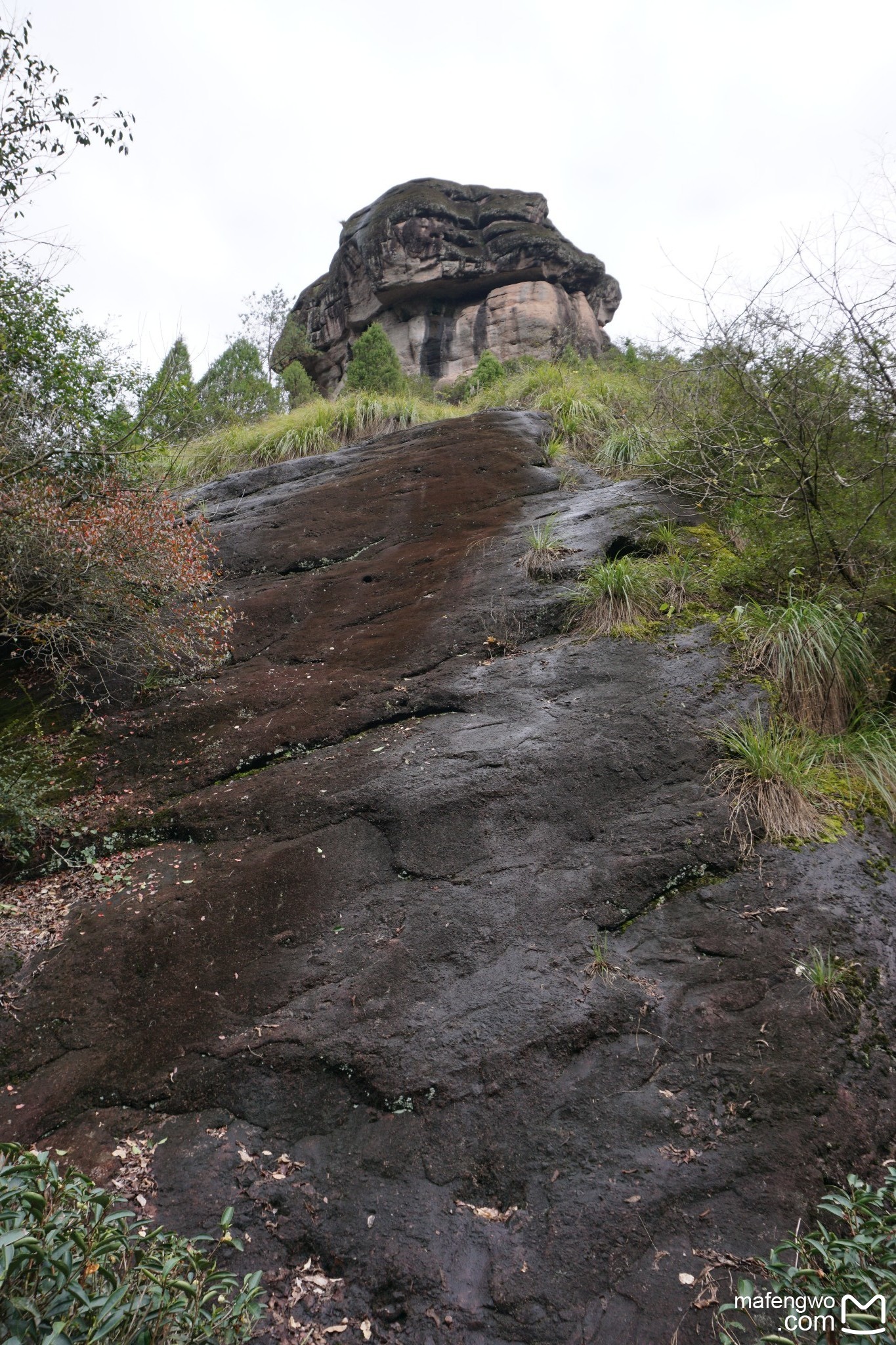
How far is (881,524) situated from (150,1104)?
4.91 m

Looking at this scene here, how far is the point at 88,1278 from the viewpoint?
1.77 metres

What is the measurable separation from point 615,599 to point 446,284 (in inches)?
881

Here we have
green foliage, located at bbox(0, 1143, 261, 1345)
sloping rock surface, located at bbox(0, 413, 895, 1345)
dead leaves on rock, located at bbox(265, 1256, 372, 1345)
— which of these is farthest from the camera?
sloping rock surface, located at bbox(0, 413, 895, 1345)

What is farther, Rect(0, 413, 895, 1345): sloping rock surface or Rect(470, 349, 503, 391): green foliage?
Rect(470, 349, 503, 391): green foliage

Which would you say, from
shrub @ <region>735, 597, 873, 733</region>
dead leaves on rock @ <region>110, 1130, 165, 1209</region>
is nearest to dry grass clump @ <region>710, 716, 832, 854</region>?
shrub @ <region>735, 597, 873, 733</region>

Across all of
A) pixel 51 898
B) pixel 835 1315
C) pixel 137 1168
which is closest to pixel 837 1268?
pixel 835 1315

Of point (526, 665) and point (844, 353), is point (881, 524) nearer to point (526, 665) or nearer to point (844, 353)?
point (844, 353)

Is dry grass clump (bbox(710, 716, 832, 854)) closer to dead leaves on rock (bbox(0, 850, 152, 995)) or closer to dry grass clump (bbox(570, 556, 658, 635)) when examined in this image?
dry grass clump (bbox(570, 556, 658, 635))

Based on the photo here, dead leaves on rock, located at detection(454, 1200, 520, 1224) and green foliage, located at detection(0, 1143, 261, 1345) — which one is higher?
green foliage, located at detection(0, 1143, 261, 1345)

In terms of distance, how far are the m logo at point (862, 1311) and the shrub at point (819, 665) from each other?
2991mm

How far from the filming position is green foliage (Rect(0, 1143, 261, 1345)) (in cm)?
157

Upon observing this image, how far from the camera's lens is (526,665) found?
5141mm

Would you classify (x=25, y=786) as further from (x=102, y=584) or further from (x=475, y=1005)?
(x=475, y=1005)

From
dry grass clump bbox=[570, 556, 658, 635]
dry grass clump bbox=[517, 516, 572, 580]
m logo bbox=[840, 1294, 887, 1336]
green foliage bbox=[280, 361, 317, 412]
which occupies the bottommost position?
m logo bbox=[840, 1294, 887, 1336]
